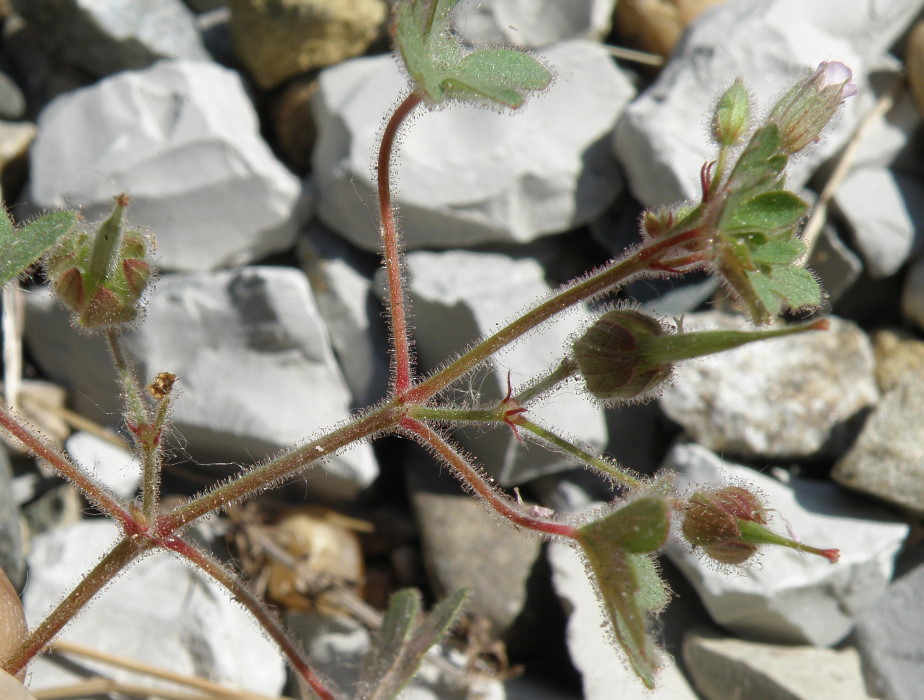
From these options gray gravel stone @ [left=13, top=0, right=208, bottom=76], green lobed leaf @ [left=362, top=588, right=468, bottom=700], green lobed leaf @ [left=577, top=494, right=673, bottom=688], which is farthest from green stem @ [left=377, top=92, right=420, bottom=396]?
gray gravel stone @ [left=13, top=0, right=208, bottom=76]

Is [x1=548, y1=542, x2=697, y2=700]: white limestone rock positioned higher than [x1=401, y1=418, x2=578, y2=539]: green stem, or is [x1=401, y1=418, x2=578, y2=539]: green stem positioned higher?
[x1=401, y1=418, x2=578, y2=539]: green stem

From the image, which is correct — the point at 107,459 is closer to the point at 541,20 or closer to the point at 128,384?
the point at 128,384

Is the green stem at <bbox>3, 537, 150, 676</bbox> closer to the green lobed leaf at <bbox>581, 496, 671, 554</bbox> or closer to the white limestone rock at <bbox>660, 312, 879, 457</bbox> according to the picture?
the green lobed leaf at <bbox>581, 496, 671, 554</bbox>

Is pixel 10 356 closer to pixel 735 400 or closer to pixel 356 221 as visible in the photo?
pixel 356 221

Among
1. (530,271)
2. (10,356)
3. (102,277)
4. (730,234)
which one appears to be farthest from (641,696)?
(10,356)

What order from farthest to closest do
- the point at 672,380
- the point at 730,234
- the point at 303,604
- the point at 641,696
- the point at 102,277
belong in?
the point at 303,604, the point at 641,696, the point at 102,277, the point at 672,380, the point at 730,234

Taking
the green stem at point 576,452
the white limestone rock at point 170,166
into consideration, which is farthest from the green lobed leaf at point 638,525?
Answer: the white limestone rock at point 170,166
